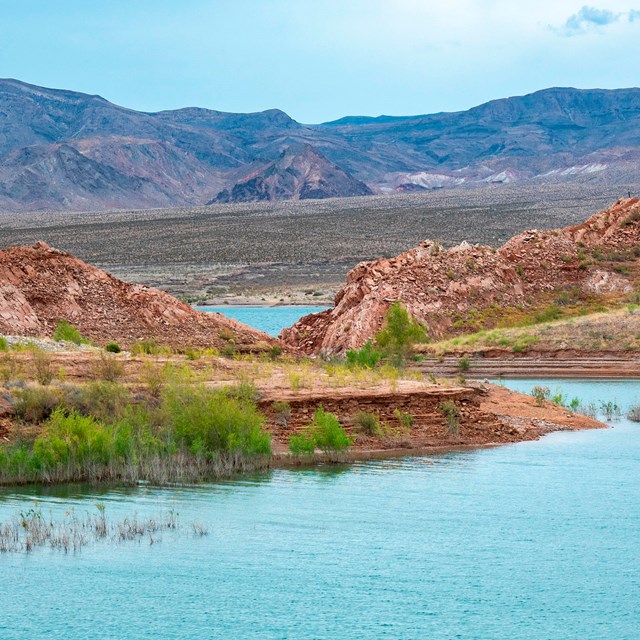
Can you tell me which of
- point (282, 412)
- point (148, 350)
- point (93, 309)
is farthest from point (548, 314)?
point (282, 412)

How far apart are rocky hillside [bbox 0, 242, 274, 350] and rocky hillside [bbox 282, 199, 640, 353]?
16.6 feet

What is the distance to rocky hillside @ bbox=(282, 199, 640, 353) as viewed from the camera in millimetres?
40688

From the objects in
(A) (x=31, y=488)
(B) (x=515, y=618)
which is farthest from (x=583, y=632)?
(A) (x=31, y=488)

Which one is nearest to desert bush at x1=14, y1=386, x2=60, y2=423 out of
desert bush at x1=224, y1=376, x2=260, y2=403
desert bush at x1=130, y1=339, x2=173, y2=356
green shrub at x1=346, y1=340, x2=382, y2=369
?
desert bush at x1=224, y1=376, x2=260, y2=403

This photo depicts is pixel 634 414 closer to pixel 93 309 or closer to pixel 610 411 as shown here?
pixel 610 411

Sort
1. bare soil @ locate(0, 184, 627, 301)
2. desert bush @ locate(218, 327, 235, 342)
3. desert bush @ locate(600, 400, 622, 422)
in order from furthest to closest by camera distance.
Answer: bare soil @ locate(0, 184, 627, 301) < desert bush @ locate(218, 327, 235, 342) < desert bush @ locate(600, 400, 622, 422)

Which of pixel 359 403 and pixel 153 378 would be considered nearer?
pixel 153 378

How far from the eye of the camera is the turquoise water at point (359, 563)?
41.2 ft

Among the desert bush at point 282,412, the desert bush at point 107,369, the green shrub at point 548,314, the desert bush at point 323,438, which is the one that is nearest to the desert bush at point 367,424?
the desert bush at point 323,438

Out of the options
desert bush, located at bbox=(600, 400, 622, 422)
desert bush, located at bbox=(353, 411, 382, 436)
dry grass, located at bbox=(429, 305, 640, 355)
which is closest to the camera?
desert bush, located at bbox=(353, 411, 382, 436)

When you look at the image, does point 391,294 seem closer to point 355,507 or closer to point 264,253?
point 355,507

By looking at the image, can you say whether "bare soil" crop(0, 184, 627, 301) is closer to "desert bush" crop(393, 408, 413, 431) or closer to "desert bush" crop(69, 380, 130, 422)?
"desert bush" crop(393, 408, 413, 431)

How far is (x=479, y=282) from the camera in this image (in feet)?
144

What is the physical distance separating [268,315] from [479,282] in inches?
870
